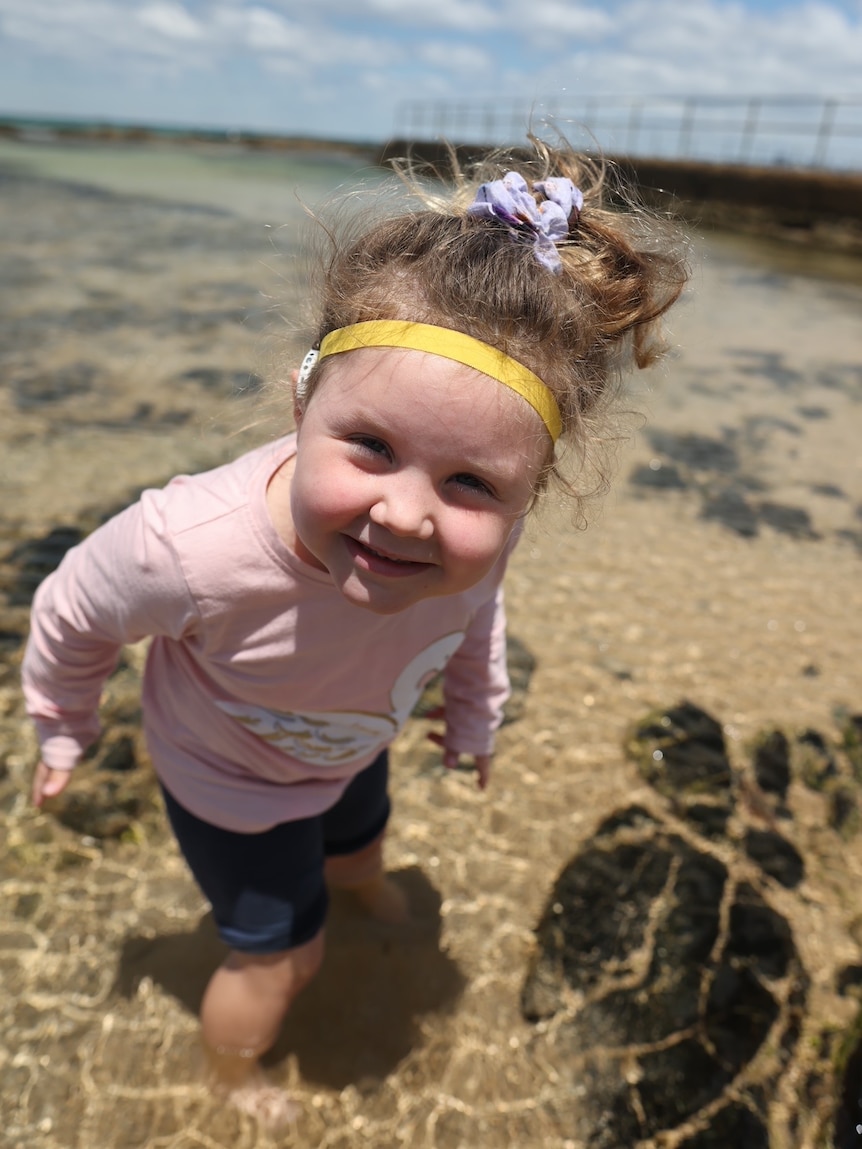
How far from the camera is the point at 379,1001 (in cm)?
223

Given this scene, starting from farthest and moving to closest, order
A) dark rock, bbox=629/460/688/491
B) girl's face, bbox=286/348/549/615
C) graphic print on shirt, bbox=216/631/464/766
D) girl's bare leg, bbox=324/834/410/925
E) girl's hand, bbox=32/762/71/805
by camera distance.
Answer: dark rock, bbox=629/460/688/491
girl's bare leg, bbox=324/834/410/925
girl's hand, bbox=32/762/71/805
graphic print on shirt, bbox=216/631/464/766
girl's face, bbox=286/348/549/615

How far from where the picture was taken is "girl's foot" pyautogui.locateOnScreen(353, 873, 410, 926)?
2398 mm

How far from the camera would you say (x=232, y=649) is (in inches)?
60.3

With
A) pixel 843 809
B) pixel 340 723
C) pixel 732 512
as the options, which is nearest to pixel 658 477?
pixel 732 512

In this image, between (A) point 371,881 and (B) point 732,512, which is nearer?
(A) point 371,881

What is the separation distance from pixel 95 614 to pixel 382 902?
133cm

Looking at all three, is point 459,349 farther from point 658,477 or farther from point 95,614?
point 658,477

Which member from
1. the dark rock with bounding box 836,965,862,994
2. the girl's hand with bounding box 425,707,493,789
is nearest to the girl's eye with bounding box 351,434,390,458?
the girl's hand with bounding box 425,707,493,789

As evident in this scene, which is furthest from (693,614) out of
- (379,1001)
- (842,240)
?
(842,240)

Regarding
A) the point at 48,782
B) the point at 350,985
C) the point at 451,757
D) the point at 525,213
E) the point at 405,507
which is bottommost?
the point at 350,985

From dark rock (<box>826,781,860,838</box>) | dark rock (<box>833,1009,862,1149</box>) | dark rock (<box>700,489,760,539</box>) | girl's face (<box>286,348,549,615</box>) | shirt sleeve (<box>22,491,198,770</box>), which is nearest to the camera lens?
girl's face (<box>286,348,549,615</box>)

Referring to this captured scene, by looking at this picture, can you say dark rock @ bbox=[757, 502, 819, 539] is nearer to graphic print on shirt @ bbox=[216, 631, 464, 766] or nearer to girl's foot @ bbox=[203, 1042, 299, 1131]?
graphic print on shirt @ bbox=[216, 631, 464, 766]

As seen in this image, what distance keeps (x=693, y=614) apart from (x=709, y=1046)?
207cm

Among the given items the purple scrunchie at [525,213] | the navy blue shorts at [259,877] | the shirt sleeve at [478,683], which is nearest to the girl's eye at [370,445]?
the purple scrunchie at [525,213]
